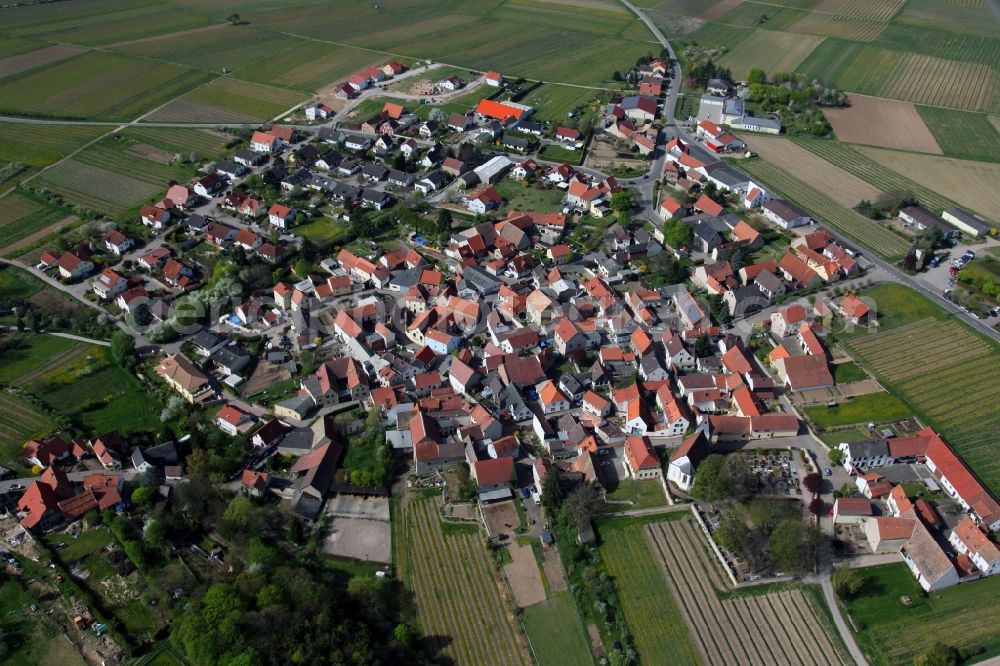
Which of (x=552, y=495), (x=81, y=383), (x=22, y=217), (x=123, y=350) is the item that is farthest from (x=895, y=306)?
(x=22, y=217)

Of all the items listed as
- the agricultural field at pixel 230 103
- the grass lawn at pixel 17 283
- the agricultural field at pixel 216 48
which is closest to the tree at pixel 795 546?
the grass lawn at pixel 17 283

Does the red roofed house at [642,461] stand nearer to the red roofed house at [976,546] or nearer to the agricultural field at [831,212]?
the red roofed house at [976,546]

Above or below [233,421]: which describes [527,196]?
above

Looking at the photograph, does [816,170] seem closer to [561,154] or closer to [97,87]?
[561,154]

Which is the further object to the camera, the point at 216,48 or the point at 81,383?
the point at 216,48

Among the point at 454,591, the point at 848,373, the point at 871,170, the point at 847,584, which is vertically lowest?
the point at 454,591

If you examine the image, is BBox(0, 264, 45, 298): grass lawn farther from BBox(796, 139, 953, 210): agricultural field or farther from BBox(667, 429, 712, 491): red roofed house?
BBox(796, 139, 953, 210): agricultural field

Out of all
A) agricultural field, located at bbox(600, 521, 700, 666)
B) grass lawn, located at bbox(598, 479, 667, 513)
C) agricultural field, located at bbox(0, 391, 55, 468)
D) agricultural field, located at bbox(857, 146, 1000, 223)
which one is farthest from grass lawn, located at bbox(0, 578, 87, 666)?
agricultural field, located at bbox(857, 146, 1000, 223)

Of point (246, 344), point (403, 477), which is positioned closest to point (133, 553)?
point (403, 477)
